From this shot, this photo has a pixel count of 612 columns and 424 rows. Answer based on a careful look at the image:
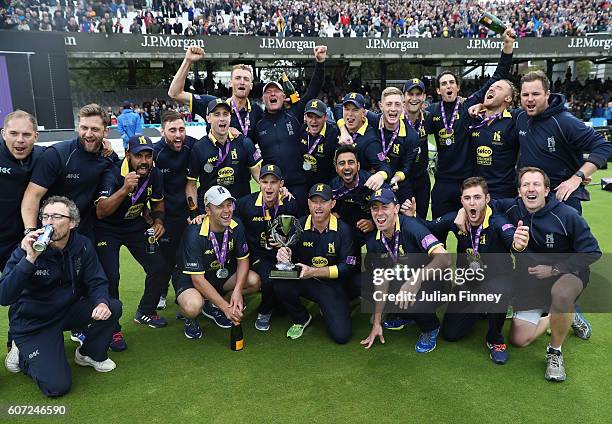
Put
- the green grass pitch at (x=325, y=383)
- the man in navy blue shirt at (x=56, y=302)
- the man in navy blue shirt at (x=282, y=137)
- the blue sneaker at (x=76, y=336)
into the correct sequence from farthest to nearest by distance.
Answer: the man in navy blue shirt at (x=282, y=137) < the blue sneaker at (x=76, y=336) < the man in navy blue shirt at (x=56, y=302) < the green grass pitch at (x=325, y=383)

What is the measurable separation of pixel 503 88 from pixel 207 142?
A: 3.03 m

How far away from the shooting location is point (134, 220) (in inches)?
188

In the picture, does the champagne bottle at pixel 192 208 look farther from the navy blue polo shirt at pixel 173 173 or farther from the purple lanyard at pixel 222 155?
the purple lanyard at pixel 222 155

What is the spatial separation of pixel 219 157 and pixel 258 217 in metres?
0.74

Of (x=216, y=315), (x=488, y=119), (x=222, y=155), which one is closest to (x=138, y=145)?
(x=222, y=155)

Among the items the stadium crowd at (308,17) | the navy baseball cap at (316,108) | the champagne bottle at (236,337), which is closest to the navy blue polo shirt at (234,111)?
the navy baseball cap at (316,108)

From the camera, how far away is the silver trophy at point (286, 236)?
14.3 ft

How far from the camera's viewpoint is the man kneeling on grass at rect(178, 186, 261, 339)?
4434 mm

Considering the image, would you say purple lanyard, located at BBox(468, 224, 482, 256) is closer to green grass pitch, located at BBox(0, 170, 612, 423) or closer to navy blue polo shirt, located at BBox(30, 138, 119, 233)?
green grass pitch, located at BBox(0, 170, 612, 423)

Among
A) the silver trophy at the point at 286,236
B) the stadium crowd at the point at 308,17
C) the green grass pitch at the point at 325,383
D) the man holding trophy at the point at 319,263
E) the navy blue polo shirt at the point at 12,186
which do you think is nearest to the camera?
the green grass pitch at the point at 325,383

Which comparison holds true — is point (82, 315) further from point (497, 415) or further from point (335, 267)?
point (497, 415)

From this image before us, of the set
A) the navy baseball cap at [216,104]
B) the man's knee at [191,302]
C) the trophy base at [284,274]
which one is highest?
the navy baseball cap at [216,104]

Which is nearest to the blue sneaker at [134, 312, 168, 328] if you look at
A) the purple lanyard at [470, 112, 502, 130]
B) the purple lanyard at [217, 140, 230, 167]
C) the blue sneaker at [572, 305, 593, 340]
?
the purple lanyard at [217, 140, 230, 167]

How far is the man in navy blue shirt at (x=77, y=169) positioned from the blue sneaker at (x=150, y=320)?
104cm
